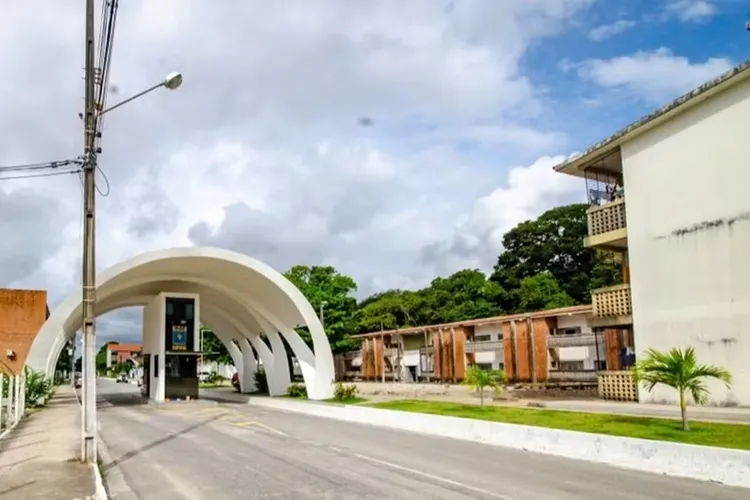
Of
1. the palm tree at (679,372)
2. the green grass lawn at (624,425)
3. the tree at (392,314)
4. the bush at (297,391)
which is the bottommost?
the bush at (297,391)

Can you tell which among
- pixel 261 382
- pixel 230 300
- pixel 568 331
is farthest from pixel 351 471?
pixel 261 382

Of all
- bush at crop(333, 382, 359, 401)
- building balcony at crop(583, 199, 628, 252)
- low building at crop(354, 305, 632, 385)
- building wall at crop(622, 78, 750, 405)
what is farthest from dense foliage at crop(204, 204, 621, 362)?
building wall at crop(622, 78, 750, 405)

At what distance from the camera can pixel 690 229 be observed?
22.3 m

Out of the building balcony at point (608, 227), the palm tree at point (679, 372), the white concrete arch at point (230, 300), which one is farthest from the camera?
the white concrete arch at point (230, 300)

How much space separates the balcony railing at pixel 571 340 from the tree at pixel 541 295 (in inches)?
575

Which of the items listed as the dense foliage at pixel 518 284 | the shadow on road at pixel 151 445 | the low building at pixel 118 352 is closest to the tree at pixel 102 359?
the low building at pixel 118 352

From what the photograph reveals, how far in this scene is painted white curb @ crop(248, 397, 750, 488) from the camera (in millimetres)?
11672

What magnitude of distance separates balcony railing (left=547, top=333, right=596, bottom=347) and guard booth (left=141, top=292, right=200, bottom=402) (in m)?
21.5

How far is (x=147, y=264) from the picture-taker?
32906mm

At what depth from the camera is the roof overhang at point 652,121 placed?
20781mm

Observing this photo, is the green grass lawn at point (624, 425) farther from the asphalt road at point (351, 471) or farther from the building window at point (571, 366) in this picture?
the building window at point (571, 366)

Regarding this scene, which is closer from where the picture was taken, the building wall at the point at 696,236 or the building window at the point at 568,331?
the building wall at the point at 696,236

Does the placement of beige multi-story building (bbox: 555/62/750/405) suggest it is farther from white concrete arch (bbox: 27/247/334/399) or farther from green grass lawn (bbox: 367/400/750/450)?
white concrete arch (bbox: 27/247/334/399)

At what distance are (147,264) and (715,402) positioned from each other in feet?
79.4
